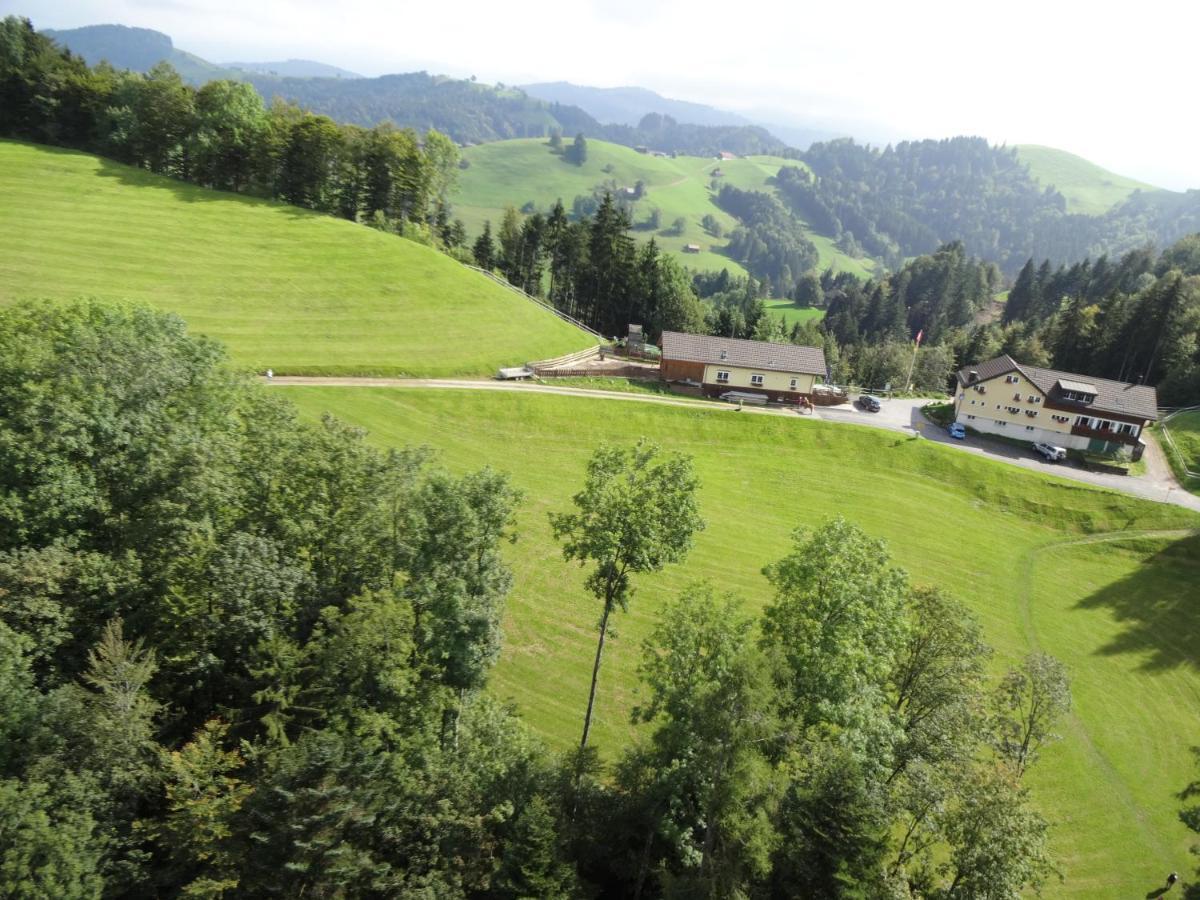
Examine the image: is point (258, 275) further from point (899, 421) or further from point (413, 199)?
point (899, 421)

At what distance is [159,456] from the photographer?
80.9 feet

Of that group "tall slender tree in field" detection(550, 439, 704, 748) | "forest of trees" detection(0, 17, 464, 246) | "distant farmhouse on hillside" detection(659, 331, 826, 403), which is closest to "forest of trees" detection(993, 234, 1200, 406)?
"distant farmhouse on hillside" detection(659, 331, 826, 403)

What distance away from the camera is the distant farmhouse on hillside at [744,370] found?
76625 mm

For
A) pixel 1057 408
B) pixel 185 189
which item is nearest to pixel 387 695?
pixel 1057 408

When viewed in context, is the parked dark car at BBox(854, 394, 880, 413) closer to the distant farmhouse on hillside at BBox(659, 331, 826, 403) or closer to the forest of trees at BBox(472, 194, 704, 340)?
the distant farmhouse on hillside at BBox(659, 331, 826, 403)

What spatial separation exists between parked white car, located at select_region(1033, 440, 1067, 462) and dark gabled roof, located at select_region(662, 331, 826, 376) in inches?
983

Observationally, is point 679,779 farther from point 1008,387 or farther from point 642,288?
point 642,288

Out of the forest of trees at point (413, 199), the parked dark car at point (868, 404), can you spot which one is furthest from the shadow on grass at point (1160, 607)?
the forest of trees at point (413, 199)

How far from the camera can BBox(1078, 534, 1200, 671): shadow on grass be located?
152 ft

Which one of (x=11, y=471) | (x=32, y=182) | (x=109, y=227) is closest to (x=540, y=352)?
(x=109, y=227)

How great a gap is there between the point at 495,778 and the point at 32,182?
9576 cm

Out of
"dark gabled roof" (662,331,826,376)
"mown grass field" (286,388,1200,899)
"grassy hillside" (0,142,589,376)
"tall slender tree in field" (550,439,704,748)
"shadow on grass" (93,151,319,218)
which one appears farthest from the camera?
"shadow on grass" (93,151,319,218)

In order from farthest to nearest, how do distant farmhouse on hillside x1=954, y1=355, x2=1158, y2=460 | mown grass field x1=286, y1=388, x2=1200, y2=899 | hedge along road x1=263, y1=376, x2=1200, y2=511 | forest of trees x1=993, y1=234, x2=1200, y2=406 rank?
forest of trees x1=993, y1=234, x2=1200, y2=406 < distant farmhouse on hillside x1=954, y1=355, x2=1158, y2=460 < hedge along road x1=263, y1=376, x2=1200, y2=511 < mown grass field x1=286, y1=388, x2=1200, y2=899

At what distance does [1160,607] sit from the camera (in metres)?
51.4
